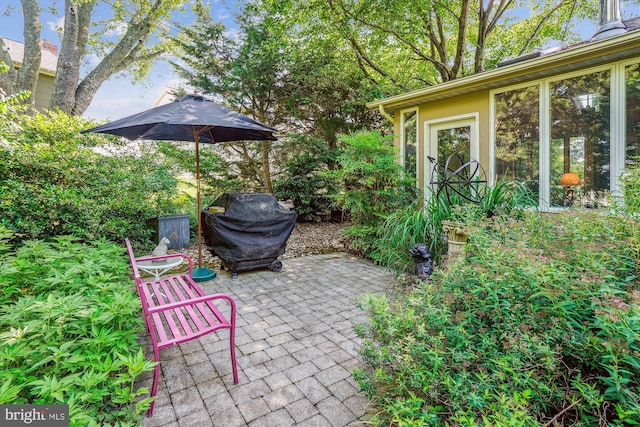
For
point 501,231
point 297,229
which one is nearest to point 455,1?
point 297,229

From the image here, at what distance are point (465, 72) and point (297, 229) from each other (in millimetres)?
7717

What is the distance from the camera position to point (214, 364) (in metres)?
2.28

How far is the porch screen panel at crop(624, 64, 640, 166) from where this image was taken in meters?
3.44

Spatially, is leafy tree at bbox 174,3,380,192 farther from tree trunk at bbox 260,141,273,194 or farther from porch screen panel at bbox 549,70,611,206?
porch screen panel at bbox 549,70,611,206

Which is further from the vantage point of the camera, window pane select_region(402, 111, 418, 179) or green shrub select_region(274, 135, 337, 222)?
green shrub select_region(274, 135, 337, 222)

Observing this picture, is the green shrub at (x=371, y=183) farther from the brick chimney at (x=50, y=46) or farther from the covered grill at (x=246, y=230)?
the brick chimney at (x=50, y=46)

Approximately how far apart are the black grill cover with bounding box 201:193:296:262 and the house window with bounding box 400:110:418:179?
262 centimetres

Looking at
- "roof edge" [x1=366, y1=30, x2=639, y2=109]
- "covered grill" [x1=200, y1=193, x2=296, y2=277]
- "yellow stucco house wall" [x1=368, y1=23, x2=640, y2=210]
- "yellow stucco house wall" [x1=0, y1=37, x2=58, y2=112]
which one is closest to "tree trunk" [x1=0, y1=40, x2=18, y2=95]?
"yellow stucco house wall" [x1=0, y1=37, x2=58, y2=112]

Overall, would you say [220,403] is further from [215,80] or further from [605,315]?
[215,80]

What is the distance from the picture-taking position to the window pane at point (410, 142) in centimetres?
577

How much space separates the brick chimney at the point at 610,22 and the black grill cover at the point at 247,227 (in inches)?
193

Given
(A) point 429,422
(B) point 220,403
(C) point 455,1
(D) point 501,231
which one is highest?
(C) point 455,1

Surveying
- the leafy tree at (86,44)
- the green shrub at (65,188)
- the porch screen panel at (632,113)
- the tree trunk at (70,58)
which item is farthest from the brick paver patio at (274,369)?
the leafy tree at (86,44)

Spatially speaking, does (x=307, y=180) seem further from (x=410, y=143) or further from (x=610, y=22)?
(x=610, y=22)
